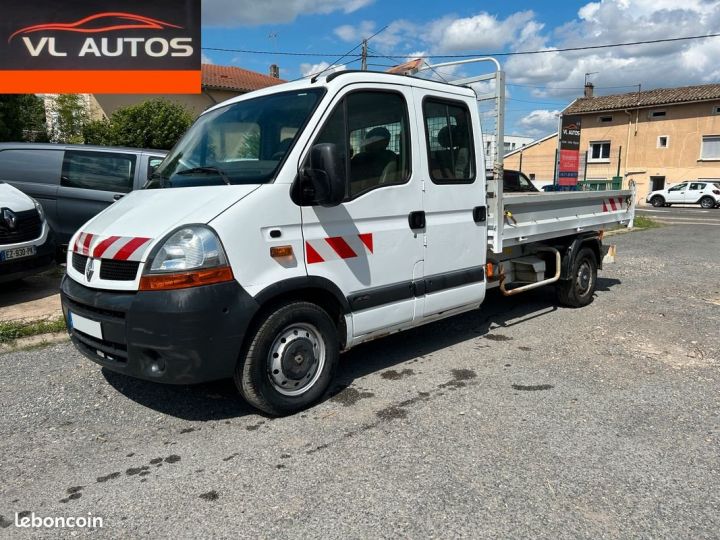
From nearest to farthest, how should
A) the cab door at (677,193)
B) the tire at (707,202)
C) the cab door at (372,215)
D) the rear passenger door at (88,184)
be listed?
the cab door at (372,215), the rear passenger door at (88,184), the tire at (707,202), the cab door at (677,193)

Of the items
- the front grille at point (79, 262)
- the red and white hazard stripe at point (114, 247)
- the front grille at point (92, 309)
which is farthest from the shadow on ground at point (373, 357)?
the red and white hazard stripe at point (114, 247)

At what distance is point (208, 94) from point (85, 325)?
2601cm

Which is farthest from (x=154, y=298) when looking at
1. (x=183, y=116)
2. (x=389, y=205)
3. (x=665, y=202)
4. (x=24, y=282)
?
(x=665, y=202)

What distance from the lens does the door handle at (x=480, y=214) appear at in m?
4.89

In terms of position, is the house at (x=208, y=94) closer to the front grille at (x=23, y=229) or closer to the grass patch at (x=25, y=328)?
the front grille at (x=23, y=229)

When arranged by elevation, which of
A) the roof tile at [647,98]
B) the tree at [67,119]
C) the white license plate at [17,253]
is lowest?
the white license plate at [17,253]

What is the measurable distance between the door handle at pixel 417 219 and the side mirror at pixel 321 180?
0.82m

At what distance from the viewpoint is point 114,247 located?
3.40 meters

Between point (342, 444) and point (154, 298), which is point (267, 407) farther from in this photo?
point (154, 298)

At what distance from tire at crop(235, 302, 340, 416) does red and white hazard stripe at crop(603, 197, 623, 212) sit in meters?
4.77

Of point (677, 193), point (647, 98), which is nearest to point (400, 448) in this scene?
point (677, 193)

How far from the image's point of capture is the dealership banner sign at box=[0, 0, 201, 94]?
13.5 meters

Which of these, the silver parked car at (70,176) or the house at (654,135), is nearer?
the silver parked car at (70,176)

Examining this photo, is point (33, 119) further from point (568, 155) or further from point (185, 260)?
point (185, 260)
